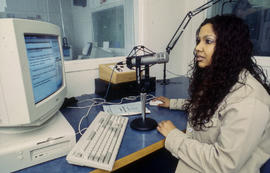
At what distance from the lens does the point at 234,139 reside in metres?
0.60

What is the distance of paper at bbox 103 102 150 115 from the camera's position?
40.8 inches

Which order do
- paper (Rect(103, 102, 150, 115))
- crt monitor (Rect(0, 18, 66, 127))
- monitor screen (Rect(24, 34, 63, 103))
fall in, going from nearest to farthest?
crt monitor (Rect(0, 18, 66, 127)), monitor screen (Rect(24, 34, 63, 103)), paper (Rect(103, 102, 150, 115))

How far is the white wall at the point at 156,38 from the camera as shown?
139 cm

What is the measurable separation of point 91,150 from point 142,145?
205 mm

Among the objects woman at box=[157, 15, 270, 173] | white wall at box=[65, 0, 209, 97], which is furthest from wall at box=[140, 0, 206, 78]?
woman at box=[157, 15, 270, 173]

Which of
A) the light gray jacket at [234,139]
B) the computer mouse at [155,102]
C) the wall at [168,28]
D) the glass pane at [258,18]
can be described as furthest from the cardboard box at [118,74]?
the glass pane at [258,18]

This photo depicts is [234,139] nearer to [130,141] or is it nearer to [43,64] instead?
[130,141]

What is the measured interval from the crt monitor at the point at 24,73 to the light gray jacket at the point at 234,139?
0.53 metres

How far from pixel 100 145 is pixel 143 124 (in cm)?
26

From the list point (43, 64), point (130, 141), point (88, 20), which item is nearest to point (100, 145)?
point (130, 141)

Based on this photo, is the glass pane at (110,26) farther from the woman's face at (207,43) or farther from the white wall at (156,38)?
the woman's face at (207,43)

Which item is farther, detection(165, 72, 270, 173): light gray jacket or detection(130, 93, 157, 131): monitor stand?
detection(130, 93, 157, 131): monitor stand

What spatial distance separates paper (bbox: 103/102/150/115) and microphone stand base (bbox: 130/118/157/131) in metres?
0.12

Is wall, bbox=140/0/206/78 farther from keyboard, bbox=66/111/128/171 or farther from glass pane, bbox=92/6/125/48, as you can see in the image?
keyboard, bbox=66/111/128/171
